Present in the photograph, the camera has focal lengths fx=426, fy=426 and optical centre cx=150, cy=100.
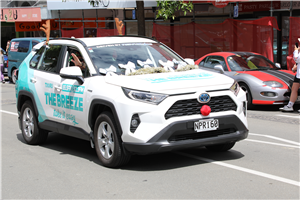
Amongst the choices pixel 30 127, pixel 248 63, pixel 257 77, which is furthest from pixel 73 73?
pixel 248 63

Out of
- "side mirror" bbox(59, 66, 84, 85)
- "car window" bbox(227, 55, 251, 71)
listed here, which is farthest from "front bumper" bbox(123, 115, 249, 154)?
"car window" bbox(227, 55, 251, 71)

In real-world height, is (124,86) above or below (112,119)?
above

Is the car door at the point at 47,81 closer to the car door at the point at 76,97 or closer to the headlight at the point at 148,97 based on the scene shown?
the car door at the point at 76,97

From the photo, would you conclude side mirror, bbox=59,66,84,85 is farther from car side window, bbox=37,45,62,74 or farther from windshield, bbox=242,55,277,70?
windshield, bbox=242,55,277,70

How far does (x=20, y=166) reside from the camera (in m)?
6.21

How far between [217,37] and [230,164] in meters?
12.3

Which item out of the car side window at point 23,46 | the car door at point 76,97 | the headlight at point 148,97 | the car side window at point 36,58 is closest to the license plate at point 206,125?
the headlight at point 148,97

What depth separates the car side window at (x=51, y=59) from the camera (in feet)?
23.2

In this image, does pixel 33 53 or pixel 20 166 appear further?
pixel 33 53

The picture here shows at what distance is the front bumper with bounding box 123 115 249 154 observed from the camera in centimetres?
519

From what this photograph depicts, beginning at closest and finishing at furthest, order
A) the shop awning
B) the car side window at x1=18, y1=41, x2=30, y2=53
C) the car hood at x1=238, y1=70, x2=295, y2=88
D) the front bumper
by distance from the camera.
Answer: the front bumper
the car hood at x1=238, y1=70, x2=295, y2=88
the car side window at x1=18, y1=41, x2=30, y2=53
the shop awning

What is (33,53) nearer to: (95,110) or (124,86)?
(95,110)

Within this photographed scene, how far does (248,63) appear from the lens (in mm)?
12102

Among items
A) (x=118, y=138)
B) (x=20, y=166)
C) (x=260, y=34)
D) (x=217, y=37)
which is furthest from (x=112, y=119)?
(x=217, y=37)
